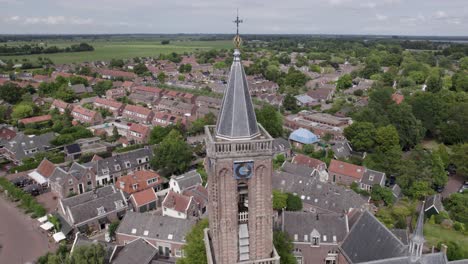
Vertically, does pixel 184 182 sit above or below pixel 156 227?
above

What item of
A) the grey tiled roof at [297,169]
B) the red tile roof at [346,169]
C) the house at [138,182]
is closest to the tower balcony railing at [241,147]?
the house at [138,182]

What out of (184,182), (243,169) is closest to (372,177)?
(184,182)

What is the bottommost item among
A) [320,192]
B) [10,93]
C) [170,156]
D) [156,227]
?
[156,227]

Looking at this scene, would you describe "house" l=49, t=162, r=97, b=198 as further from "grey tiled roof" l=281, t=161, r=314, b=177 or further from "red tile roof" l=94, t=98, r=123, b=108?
"red tile roof" l=94, t=98, r=123, b=108

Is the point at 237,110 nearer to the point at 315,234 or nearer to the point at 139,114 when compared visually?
the point at 315,234

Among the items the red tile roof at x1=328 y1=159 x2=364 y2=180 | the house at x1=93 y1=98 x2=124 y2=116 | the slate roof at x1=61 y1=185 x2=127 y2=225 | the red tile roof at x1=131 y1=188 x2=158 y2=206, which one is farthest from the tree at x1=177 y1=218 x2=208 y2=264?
the house at x1=93 y1=98 x2=124 y2=116

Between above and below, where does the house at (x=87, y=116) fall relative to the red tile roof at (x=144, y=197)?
above

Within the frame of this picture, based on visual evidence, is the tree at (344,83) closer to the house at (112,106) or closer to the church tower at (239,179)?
the house at (112,106)
